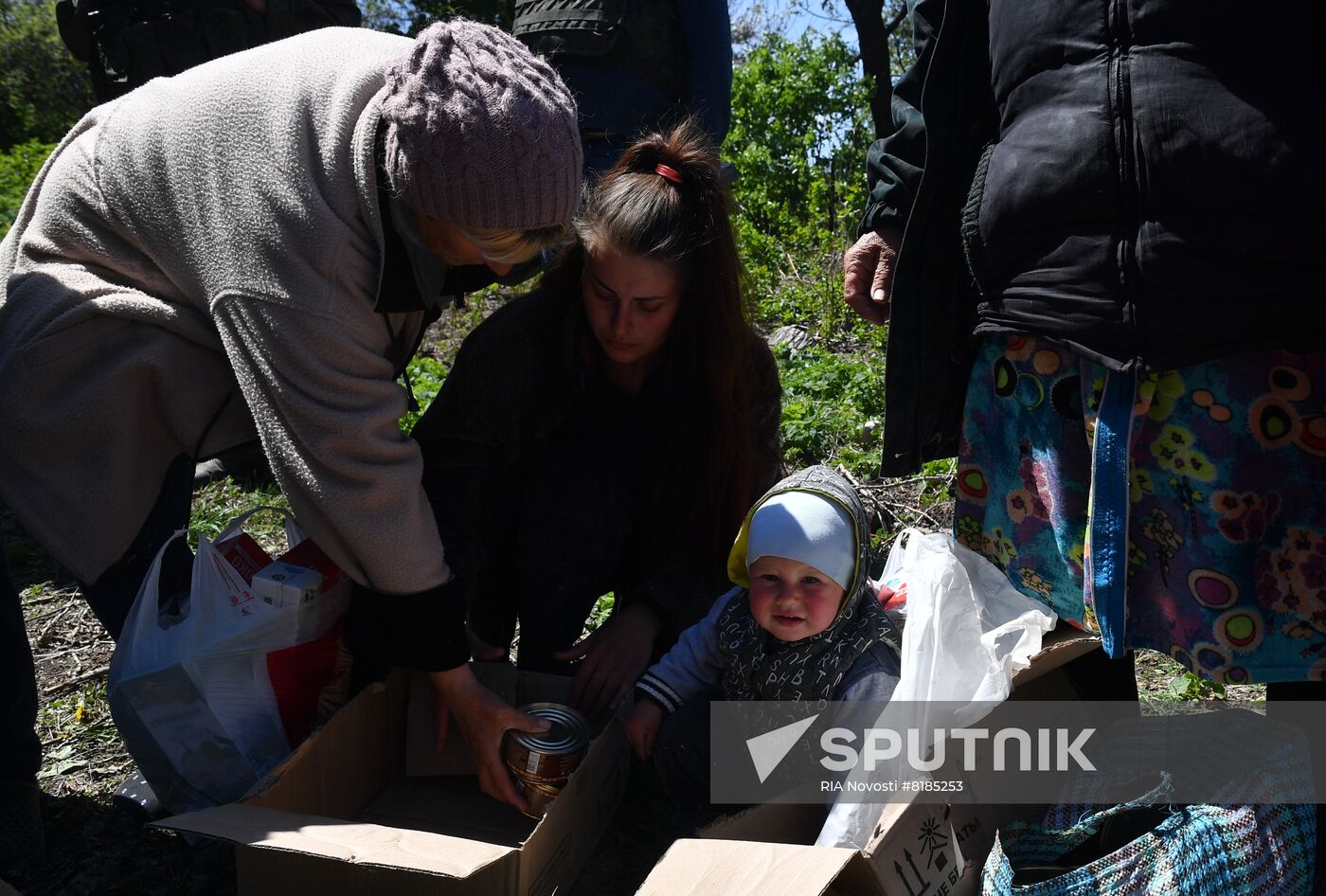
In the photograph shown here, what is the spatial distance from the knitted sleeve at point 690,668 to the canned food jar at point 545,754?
24 centimetres

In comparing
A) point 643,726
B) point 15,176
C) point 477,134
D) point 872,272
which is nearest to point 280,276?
point 477,134

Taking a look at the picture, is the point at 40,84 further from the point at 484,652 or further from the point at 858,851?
the point at 858,851

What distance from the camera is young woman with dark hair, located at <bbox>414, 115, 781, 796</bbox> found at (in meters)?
2.35

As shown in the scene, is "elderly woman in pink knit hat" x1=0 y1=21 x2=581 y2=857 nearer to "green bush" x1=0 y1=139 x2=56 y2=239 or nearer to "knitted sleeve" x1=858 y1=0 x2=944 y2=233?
"knitted sleeve" x1=858 y1=0 x2=944 y2=233

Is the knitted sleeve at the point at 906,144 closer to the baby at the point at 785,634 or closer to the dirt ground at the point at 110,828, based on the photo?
the baby at the point at 785,634

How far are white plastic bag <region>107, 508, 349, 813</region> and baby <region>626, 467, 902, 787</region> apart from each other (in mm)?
726

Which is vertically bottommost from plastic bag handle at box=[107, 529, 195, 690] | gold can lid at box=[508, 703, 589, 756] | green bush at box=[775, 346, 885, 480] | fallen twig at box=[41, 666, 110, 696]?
green bush at box=[775, 346, 885, 480]

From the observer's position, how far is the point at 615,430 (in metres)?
2.61

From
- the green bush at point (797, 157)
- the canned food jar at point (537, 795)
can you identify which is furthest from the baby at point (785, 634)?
the green bush at point (797, 157)

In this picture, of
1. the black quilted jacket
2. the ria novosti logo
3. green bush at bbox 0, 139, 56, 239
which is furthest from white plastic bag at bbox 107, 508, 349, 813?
green bush at bbox 0, 139, 56, 239

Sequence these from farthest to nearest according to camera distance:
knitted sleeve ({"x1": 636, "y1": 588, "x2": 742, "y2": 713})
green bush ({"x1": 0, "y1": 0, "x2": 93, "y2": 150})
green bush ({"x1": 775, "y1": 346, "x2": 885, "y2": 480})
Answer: green bush ({"x1": 0, "y1": 0, "x2": 93, "y2": 150}) < green bush ({"x1": 775, "y1": 346, "x2": 885, "y2": 480}) < knitted sleeve ({"x1": 636, "y1": 588, "x2": 742, "y2": 713})

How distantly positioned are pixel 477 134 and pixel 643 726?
1285 mm

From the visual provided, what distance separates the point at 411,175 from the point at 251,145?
29cm

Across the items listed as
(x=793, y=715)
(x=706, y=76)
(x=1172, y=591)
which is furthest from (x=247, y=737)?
(x=706, y=76)
